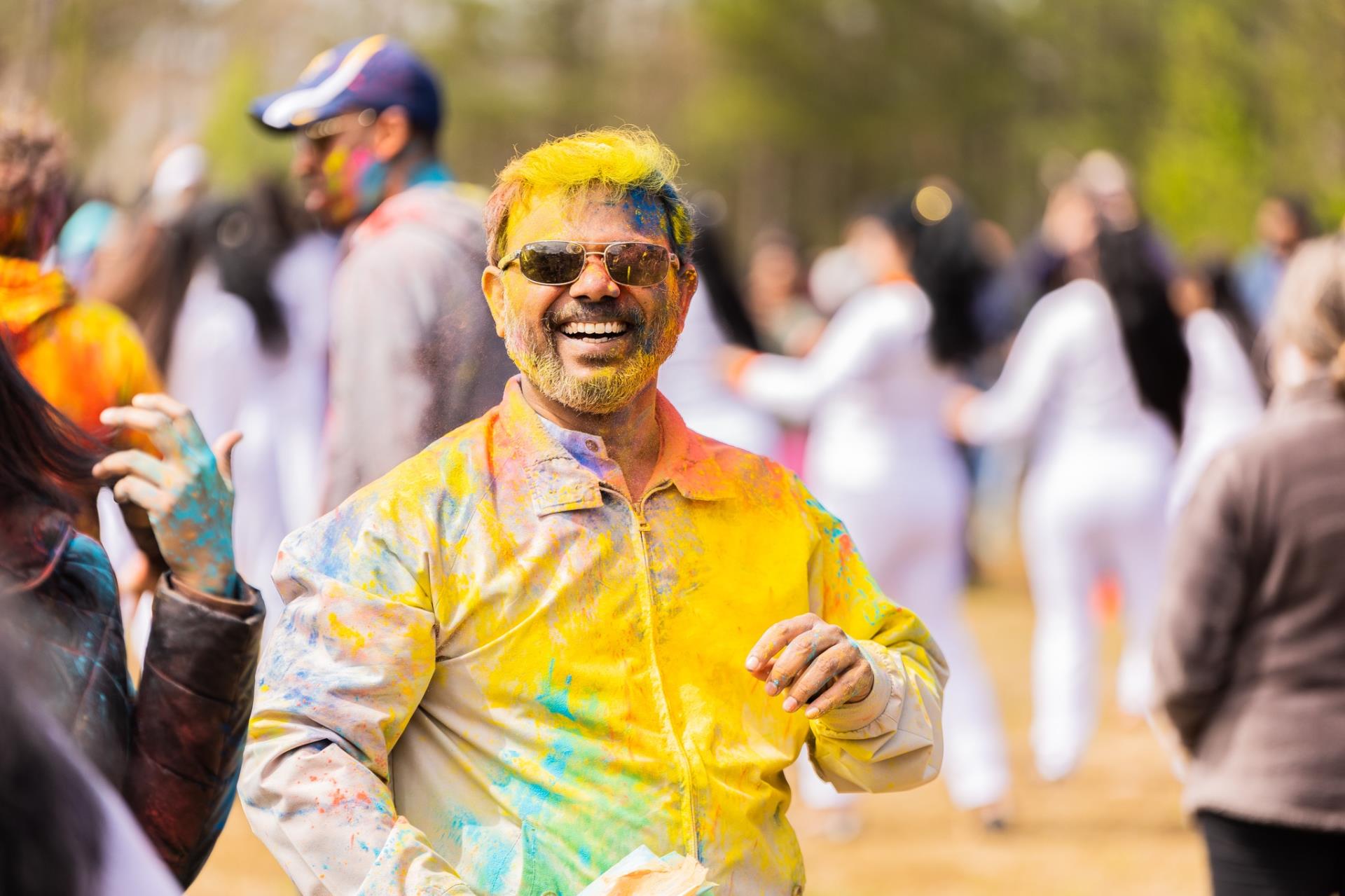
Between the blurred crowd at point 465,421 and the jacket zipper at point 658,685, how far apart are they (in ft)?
2.09

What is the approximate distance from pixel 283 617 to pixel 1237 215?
63.3ft

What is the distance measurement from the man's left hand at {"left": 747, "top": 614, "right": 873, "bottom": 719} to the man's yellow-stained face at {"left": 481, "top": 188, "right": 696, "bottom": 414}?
42 cm

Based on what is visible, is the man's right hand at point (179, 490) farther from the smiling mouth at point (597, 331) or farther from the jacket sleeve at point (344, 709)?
the smiling mouth at point (597, 331)

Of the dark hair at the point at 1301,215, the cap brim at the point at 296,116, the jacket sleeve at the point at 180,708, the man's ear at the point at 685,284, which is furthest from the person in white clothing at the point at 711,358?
the dark hair at the point at 1301,215

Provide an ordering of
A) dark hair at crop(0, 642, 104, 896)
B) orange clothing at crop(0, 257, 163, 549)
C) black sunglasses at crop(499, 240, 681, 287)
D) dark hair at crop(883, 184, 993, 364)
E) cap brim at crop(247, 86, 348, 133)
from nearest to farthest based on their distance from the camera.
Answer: dark hair at crop(0, 642, 104, 896) → black sunglasses at crop(499, 240, 681, 287) → orange clothing at crop(0, 257, 163, 549) → cap brim at crop(247, 86, 348, 133) → dark hair at crop(883, 184, 993, 364)

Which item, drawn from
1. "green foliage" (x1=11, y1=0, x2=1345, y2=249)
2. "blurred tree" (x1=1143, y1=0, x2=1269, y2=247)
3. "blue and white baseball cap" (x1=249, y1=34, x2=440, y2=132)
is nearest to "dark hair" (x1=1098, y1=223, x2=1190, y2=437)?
"blue and white baseball cap" (x1=249, y1=34, x2=440, y2=132)

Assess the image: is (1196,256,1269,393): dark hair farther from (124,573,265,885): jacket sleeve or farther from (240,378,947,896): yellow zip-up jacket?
(124,573,265,885): jacket sleeve

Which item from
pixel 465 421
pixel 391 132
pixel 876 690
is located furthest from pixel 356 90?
pixel 876 690

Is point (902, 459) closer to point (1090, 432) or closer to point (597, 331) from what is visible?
point (1090, 432)

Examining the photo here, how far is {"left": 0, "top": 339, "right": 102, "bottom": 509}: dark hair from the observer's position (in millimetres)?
2359

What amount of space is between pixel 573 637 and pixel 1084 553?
5095 mm

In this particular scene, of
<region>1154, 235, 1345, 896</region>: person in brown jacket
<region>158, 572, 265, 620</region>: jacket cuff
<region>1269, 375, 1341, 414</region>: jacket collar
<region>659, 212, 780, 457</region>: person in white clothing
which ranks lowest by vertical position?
<region>659, 212, 780, 457</region>: person in white clothing

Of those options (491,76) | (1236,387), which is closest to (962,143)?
(491,76)

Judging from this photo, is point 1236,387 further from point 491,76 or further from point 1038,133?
point 491,76
